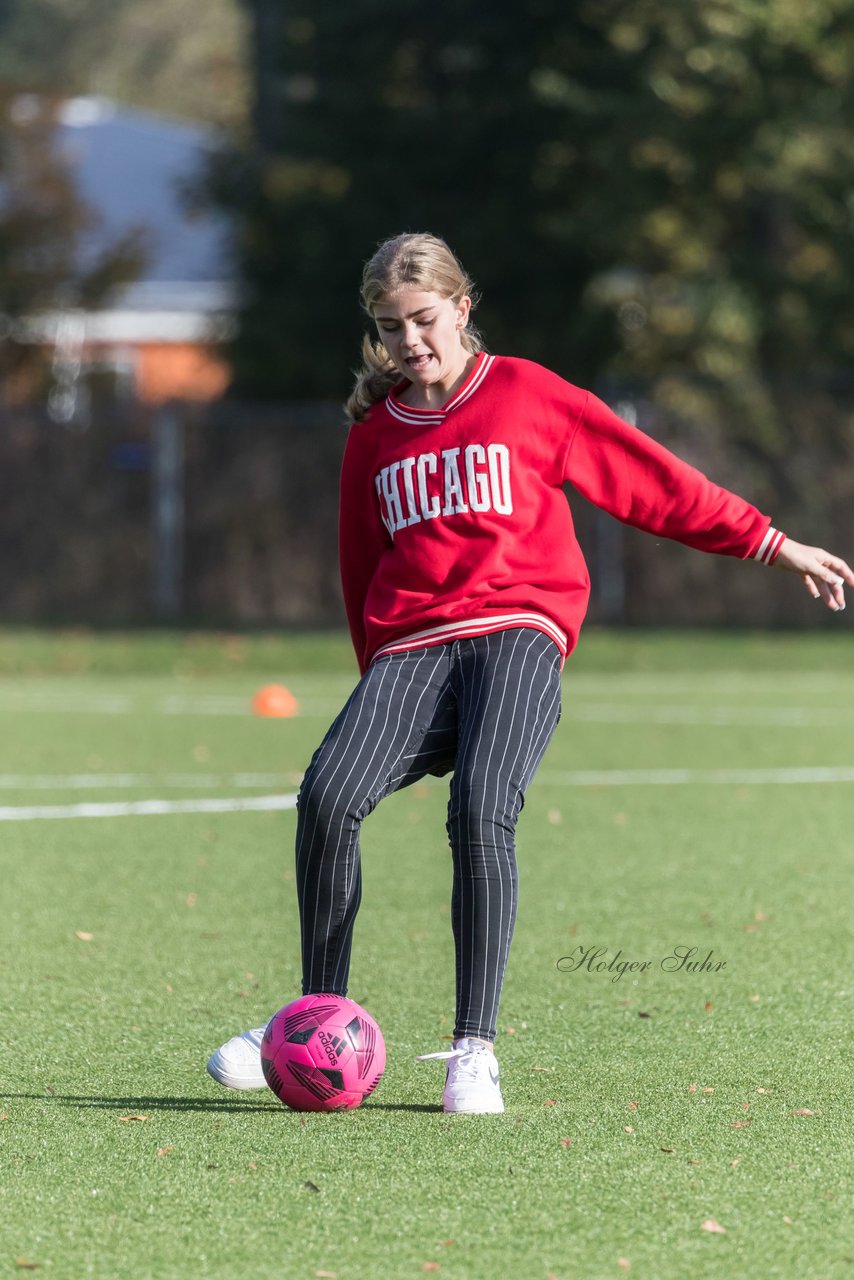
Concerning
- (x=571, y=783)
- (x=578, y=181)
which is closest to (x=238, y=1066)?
(x=571, y=783)

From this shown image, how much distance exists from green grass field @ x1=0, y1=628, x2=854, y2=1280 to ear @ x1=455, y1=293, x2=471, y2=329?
6.11 ft

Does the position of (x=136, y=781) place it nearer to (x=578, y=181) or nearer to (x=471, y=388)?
(x=471, y=388)

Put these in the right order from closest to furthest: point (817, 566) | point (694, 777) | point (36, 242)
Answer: point (817, 566), point (694, 777), point (36, 242)

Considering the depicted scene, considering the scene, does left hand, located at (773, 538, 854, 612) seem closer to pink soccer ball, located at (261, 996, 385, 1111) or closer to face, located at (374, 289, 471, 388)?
face, located at (374, 289, 471, 388)

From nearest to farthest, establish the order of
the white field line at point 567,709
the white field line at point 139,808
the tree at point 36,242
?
the white field line at point 139,808
the white field line at point 567,709
the tree at point 36,242

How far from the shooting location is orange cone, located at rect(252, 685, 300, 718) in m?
14.5

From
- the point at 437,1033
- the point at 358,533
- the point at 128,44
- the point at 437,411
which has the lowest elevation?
the point at 437,1033

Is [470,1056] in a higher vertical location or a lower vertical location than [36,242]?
lower

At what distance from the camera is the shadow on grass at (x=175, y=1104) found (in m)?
4.45

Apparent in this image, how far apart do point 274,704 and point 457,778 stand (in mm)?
10141

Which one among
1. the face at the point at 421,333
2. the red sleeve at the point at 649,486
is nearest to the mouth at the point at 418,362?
the face at the point at 421,333

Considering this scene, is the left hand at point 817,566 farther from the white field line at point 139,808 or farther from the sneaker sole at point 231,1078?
the white field line at point 139,808

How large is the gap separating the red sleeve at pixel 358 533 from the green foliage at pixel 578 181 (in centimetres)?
1836

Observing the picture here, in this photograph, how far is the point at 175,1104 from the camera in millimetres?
4496
